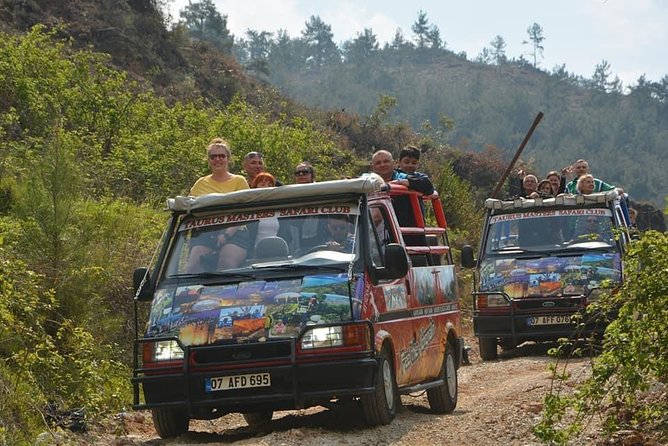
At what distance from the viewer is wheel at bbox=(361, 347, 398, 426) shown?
8.86 m

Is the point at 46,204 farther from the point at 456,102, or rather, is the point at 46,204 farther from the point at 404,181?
the point at 456,102

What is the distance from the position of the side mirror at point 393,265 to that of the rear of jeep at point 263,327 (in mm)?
169

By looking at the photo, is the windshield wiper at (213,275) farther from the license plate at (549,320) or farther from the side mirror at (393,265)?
the license plate at (549,320)

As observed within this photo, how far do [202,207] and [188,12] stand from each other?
95214 mm

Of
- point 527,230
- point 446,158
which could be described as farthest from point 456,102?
point 527,230

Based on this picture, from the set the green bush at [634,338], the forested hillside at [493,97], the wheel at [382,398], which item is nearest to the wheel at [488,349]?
the wheel at [382,398]

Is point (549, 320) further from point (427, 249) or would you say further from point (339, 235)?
point (339, 235)

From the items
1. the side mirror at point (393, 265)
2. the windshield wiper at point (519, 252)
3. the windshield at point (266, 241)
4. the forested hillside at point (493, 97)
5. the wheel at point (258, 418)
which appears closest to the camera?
the side mirror at point (393, 265)

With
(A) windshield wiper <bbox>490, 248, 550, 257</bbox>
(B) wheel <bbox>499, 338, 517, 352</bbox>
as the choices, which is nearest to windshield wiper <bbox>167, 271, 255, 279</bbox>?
(A) windshield wiper <bbox>490, 248, 550, 257</bbox>

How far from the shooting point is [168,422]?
29.8 feet

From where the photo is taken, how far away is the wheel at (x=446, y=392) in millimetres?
10938

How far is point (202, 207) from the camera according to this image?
32.0ft

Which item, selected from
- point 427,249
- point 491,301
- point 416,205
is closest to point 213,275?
point 427,249

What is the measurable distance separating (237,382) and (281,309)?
0.62 meters
